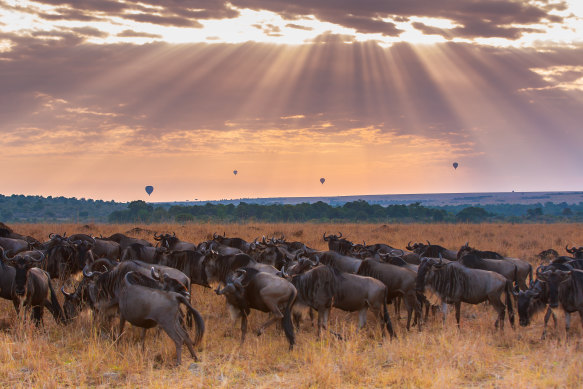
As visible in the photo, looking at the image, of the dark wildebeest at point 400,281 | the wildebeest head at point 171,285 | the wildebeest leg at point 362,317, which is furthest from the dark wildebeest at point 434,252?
the wildebeest head at point 171,285

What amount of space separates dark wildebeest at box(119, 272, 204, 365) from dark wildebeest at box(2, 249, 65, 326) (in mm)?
2381

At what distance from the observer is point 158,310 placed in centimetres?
781

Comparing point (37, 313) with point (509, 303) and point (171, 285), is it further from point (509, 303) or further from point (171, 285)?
point (509, 303)

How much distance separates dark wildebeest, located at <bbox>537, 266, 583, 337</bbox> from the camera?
913cm

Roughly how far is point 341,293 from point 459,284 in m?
2.62

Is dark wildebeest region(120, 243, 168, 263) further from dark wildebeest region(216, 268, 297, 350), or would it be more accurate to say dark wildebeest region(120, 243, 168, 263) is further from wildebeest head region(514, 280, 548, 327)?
wildebeest head region(514, 280, 548, 327)

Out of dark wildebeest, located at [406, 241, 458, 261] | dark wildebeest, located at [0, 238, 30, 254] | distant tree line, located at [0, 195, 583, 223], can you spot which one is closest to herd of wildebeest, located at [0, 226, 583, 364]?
dark wildebeest, located at [406, 241, 458, 261]

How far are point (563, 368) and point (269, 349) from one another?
453 cm

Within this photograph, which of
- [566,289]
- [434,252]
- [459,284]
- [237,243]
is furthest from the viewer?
[237,243]

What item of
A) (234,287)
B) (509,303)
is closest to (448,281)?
(509,303)

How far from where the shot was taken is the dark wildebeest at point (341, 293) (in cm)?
929

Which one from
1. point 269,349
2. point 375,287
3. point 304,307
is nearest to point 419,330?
point 375,287

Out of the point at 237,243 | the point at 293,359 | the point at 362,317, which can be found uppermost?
the point at 237,243

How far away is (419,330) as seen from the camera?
10.1 m
